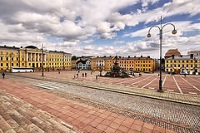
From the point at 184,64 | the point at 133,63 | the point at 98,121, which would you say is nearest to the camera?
the point at 98,121

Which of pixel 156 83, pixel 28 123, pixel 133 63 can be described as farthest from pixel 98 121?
pixel 133 63

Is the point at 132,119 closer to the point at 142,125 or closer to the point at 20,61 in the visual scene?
the point at 142,125

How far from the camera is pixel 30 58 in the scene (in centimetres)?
7262

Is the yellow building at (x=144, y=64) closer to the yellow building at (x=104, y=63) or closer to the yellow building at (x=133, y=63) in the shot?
the yellow building at (x=133, y=63)

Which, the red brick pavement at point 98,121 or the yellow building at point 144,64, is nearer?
the red brick pavement at point 98,121

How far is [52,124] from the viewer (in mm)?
5672

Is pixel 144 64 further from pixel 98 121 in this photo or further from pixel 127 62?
pixel 98 121

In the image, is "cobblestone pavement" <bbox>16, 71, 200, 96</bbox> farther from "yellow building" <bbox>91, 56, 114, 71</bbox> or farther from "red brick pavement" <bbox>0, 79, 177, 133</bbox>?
"yellow building" <bbox>91, 56, 114, 71</bbox>

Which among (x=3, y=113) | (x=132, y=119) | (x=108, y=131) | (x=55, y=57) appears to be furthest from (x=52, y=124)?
(x=55, y=57)

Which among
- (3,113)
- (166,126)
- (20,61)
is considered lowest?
(166,126)

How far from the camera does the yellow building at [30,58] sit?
198 ft

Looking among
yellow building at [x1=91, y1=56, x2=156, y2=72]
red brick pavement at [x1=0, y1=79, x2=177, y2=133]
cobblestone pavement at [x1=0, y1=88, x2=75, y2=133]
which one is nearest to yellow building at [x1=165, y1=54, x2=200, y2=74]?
yellow building at [x1=91, y1=56, x2=156, y2=72]

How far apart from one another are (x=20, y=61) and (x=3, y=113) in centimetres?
7281

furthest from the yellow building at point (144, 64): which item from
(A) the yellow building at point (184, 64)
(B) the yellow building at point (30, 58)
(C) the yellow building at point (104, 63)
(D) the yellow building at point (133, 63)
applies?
(B) the yellow building at point (30, 58)
